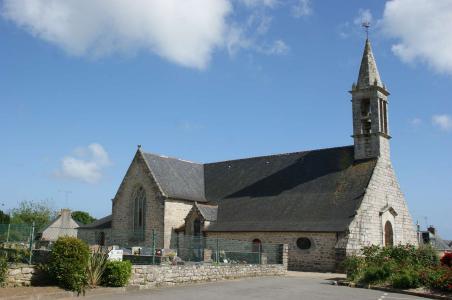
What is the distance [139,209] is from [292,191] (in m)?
10.8

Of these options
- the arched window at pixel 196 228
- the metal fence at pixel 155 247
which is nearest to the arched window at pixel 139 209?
the metal fence at pixel 155 247

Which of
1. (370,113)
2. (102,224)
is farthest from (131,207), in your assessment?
(370,113)

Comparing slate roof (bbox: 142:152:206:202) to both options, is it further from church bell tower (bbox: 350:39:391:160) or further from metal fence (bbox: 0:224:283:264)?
church bell tower (bbox: 350:39:391:160)

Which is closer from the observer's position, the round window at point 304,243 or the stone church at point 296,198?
the round window at point 304,243

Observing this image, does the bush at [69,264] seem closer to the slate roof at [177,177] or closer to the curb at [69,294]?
the curb at [69,294]

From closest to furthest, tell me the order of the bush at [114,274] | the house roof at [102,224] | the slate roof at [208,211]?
the bush at [114,274]
the slate roof at [208,211]
the house roof at [102,224]

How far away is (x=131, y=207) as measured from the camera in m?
34.2

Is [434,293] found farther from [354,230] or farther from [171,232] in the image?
[171,232]

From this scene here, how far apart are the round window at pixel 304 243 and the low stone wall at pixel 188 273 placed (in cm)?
414

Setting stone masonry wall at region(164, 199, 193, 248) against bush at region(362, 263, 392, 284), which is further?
stone masonry wall at region(164, 199, 193, 248)

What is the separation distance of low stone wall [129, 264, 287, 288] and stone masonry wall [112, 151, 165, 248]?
10912mm

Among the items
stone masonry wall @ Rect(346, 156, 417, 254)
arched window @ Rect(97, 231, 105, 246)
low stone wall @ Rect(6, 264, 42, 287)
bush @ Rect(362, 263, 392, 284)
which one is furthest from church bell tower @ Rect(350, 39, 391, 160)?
low stone wall @ Rect(6, 264, 42, 287)

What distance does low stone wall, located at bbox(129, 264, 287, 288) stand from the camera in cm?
1578

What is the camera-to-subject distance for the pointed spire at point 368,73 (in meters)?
32.0
